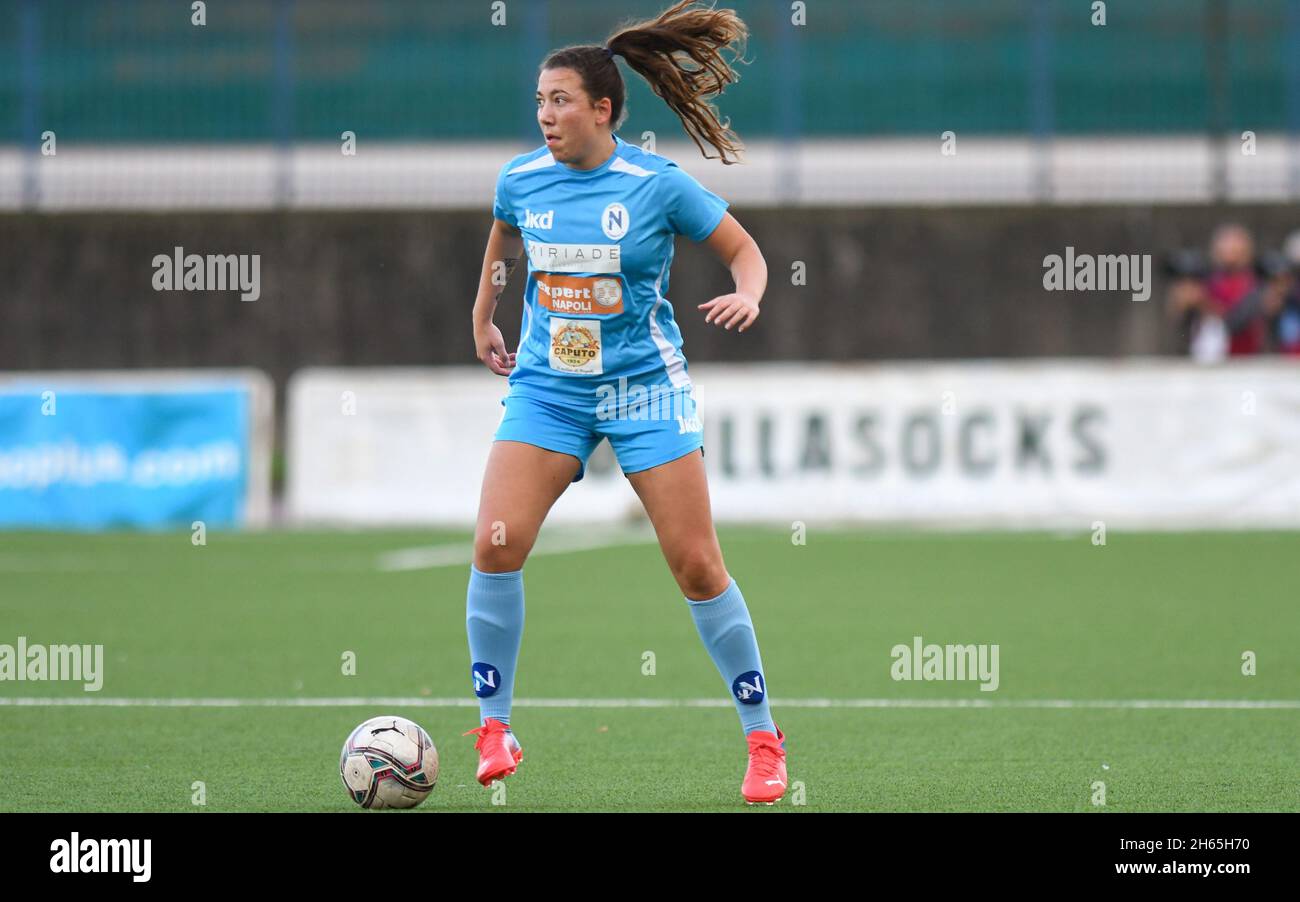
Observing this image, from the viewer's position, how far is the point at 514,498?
5.48 meters

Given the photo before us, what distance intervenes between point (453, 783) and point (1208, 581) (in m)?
6.83

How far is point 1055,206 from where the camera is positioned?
1873 cm

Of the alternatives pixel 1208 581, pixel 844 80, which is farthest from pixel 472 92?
pixel 1208 581

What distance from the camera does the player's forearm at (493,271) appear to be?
5832 millimetres

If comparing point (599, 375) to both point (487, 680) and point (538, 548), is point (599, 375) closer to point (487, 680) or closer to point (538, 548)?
point (487, 680)

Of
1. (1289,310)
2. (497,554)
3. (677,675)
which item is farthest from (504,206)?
(1289,310)

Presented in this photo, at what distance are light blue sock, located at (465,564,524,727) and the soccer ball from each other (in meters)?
0.26

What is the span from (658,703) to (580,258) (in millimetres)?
2374

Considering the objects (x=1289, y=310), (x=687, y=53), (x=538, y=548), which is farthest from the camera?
(x=1289, y=310)

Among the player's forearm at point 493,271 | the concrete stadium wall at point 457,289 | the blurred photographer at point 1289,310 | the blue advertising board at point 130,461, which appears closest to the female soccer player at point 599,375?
the player's forearm at point 493,271

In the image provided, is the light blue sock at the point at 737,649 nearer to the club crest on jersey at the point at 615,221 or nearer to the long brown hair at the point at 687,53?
the club crest on jersey at the point at 615,221

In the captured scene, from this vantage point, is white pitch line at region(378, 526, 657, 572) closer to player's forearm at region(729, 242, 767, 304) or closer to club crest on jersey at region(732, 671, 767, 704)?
club crest on jersey at region(732, 671, 767, 704)

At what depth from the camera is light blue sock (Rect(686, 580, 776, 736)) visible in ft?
18.3

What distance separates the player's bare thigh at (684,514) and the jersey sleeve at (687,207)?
620 mm
